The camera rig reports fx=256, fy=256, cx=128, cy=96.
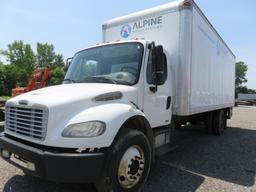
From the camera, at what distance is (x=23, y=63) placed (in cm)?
6469

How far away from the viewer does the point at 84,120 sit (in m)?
3.20

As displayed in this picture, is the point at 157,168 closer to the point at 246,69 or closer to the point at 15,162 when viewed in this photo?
the point at 15,162

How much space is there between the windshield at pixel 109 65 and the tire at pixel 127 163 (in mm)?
1011

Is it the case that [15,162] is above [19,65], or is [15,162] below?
below

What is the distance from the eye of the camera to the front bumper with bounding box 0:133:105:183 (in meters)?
3.01

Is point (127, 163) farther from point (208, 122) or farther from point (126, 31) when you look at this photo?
point (208, 122)

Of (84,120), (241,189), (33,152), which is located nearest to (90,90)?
(84,120)

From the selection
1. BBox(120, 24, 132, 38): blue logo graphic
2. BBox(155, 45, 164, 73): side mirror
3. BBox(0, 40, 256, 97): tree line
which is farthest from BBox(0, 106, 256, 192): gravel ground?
BBox(0, 40, 256, 97): tree line

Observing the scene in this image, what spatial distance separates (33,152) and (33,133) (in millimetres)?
289

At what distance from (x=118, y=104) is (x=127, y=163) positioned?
848 mm

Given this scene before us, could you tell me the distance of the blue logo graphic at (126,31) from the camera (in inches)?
240

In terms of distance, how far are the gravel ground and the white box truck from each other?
55 centimetres

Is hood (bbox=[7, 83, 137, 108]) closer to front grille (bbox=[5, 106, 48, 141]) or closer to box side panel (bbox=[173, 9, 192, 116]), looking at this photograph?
front grille (bbox=[5, 106, 48, 141])

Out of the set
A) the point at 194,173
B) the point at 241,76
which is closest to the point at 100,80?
the point at 194,173
